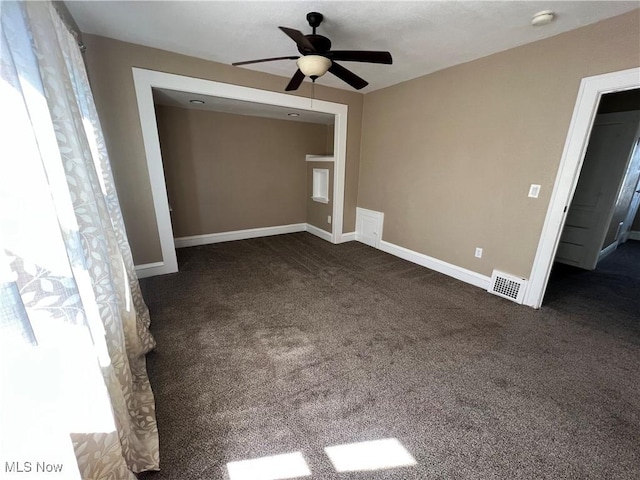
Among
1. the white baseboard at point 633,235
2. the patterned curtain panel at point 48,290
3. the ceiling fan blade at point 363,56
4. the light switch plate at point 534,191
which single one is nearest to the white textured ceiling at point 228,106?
the ceiling fan blade at point 363,56

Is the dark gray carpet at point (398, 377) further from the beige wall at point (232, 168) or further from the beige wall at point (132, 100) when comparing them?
the beige wall at point (232, 168)

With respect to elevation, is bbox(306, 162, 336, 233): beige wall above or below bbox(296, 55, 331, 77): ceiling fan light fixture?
below

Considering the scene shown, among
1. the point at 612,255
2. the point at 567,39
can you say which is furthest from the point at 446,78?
the point at 612,255

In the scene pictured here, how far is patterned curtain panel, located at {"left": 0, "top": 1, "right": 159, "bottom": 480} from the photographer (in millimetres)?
750

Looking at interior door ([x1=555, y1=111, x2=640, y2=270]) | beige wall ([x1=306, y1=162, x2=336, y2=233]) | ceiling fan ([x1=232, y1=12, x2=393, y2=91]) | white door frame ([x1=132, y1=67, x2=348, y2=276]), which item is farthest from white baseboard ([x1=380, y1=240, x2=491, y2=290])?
ceiling fan ([x1=232, y1=12, x2=393, y2=91])

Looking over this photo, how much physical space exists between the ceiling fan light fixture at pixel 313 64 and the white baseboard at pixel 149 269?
8.68ft

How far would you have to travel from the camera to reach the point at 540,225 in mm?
2412

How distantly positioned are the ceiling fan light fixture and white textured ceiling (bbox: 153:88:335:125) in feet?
5.05

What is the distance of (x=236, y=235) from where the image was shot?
15.0ft

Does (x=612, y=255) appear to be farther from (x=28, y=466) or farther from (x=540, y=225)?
(x=28, y=466)

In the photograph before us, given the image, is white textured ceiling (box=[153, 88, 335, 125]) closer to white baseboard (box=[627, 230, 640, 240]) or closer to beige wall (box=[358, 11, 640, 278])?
beige wall (box=[358, 11, 640, 278])

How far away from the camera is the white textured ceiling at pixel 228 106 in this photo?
123 inches

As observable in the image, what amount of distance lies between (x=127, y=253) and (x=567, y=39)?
3.84 m

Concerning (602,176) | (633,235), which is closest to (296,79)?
(602,176)
